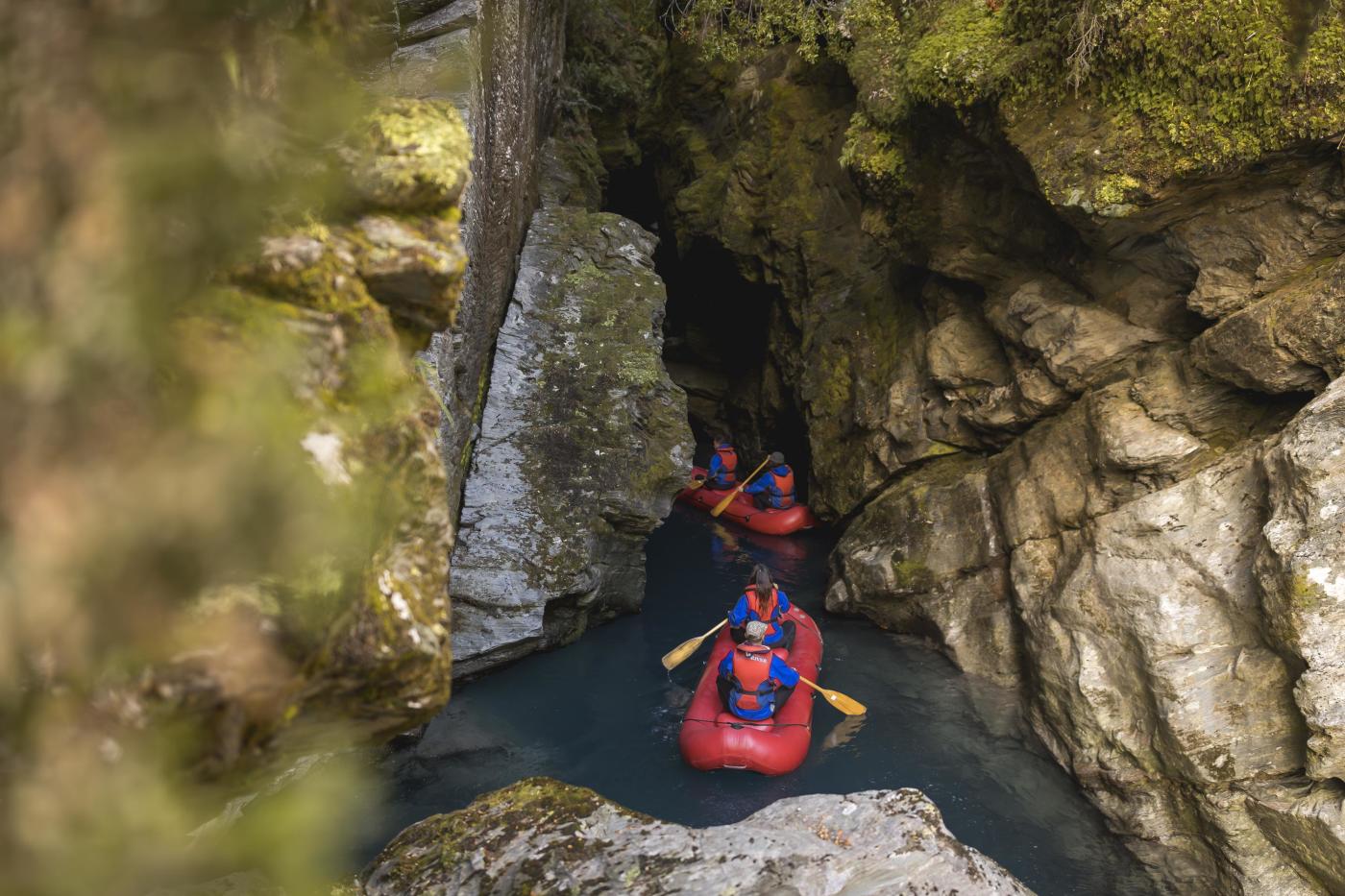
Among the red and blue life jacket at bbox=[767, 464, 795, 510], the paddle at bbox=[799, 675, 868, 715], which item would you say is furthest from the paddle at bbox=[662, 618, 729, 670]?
the red and blue life jacket at bbox=[767, 464, 795, 510]

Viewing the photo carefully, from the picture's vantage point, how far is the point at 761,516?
12625 millimetres

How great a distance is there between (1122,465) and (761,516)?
6.07 m

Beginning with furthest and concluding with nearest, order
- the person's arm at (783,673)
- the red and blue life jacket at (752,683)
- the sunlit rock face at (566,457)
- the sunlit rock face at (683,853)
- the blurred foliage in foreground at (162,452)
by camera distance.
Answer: the sunlit rock face at (566,457) → the person's arm at (783,673) → the red and blue life jacket at (752,683) → the sunlit rock face at (683,853) → the blurred foliage in foreground at (162,452)

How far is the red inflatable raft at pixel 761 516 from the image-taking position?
1243 cm

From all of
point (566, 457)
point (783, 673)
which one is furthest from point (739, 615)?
point (566, 457)

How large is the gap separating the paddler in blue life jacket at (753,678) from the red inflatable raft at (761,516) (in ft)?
15.5

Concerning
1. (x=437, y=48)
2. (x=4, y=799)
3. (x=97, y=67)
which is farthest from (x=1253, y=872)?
(x=437, y=48)

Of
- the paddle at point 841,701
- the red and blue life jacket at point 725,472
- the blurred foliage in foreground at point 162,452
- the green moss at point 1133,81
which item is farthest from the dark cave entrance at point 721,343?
the blurred foliage in foreground at point 162,452

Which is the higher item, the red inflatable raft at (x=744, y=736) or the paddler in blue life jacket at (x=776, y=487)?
the paddler in blue life jacket at (x=776, y=487)

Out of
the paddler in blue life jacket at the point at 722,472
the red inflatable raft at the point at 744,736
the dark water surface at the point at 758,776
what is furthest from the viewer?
the paddler in blue life jacket at the point at 722,472

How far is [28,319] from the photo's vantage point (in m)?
1.35

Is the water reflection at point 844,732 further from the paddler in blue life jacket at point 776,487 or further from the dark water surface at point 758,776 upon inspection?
the paddler in blue life jacket at point 776,487

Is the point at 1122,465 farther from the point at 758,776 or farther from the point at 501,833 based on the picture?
the point at 501,833

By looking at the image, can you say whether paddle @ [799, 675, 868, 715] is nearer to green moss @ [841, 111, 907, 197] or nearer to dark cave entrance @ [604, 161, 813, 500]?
green moss @ [841, 111, 907, 197]
